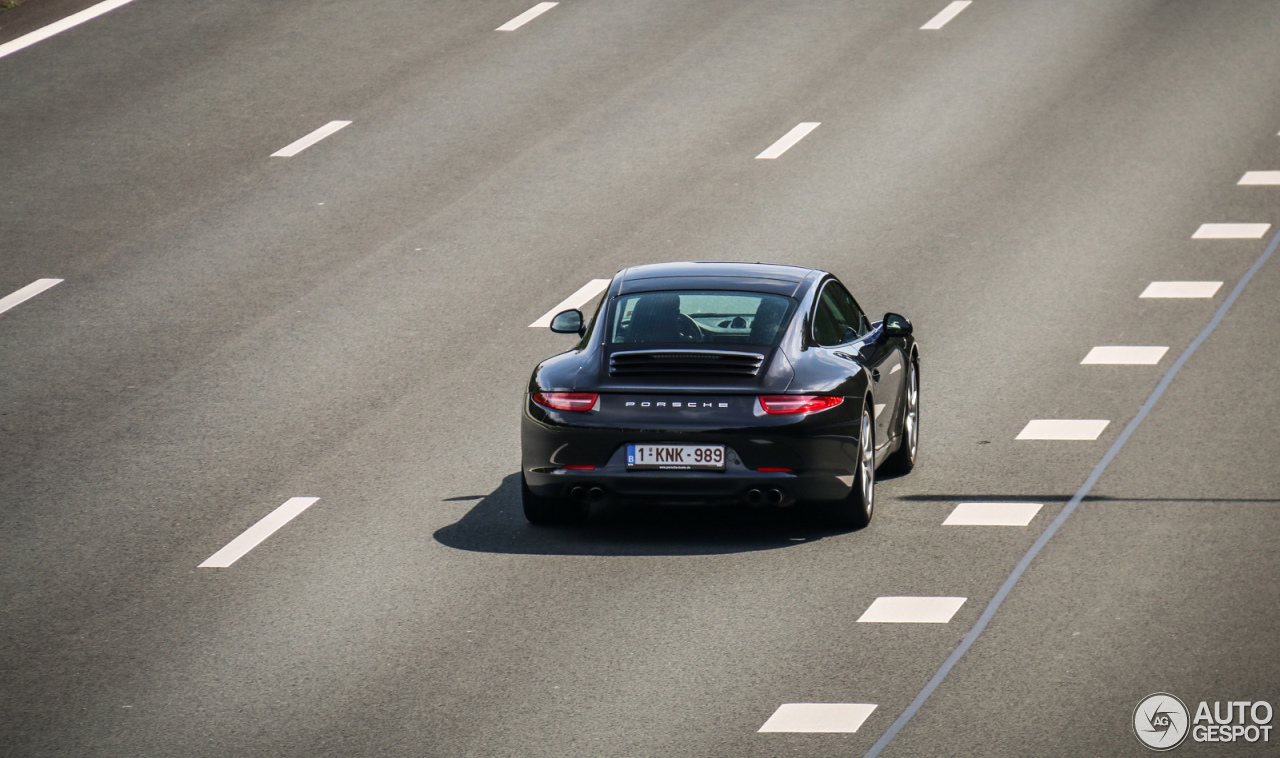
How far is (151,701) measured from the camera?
7770 mm

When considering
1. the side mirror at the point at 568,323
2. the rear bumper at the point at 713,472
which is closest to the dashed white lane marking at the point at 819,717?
the rear bumper at the point at 713,472

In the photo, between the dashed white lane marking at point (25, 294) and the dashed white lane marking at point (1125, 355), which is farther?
the dashed white lane marking at point (25, 294)

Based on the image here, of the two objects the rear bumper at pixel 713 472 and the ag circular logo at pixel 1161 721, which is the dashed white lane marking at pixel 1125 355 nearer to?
the rear bumper at pixel 713 472

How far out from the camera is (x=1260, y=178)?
66.5ft

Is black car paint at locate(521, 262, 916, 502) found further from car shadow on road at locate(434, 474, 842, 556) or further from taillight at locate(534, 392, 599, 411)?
car shadow on road at locate(434, 474, 842, 556)

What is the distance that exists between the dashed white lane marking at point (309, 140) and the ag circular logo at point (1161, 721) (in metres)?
15.7

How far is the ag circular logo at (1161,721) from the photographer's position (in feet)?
23.1

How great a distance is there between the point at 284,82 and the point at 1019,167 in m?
9.65

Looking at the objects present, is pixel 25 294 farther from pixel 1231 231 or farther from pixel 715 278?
pixel 1231 231

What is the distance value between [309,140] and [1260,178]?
11077 mm

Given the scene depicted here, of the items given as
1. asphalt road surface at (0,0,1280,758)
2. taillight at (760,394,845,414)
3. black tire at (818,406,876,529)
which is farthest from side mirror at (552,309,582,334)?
black tire at (818,406,876,529)

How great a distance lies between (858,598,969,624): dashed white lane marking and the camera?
8.72 m

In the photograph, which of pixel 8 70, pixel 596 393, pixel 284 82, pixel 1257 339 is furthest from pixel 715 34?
pixel 596 393

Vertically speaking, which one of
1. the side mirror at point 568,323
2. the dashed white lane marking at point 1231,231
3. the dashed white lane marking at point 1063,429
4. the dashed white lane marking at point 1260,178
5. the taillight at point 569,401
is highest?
the taillight at point 569,401
